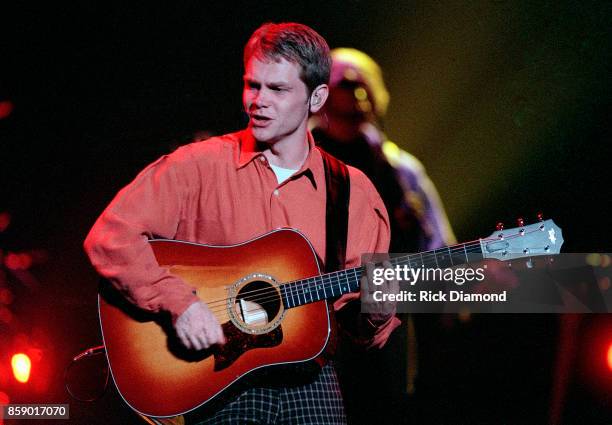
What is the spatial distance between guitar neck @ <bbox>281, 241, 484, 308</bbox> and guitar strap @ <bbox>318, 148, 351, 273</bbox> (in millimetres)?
170

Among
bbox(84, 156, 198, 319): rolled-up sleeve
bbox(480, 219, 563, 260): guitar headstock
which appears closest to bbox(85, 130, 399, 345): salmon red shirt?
bbox(84, 156, 198, 319): rolled-up sleeve

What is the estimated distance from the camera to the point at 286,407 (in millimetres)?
2260

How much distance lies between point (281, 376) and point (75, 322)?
62.7 inches

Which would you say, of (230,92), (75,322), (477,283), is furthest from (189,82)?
(477,283)

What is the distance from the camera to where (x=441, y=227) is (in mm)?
3146

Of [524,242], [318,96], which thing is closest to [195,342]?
[318,96]

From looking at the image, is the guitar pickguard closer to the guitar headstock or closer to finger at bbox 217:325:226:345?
finger at bbox 217:325:226:345

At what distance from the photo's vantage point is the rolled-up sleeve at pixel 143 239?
7.02 ft

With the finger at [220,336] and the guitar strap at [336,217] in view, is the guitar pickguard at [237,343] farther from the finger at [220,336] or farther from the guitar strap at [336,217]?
the guitar strap at [336,217]

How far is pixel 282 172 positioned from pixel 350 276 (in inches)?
23.3

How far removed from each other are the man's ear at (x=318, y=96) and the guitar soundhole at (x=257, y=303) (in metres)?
0.89

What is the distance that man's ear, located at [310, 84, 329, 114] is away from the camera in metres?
2.58

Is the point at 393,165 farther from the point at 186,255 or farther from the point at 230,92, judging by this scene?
the point at 186,255

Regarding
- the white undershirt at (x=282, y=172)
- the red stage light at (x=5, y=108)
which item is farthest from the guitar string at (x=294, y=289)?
the red stage light at (x=5, y=108)
